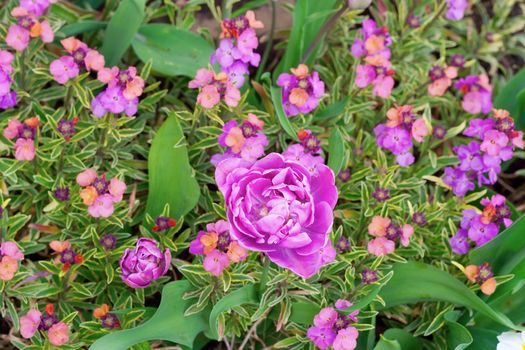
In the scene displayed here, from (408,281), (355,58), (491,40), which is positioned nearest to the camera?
(408,281)

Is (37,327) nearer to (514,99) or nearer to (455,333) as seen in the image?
(455,333)

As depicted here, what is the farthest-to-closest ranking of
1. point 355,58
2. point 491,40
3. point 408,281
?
point 491,40 < point 355,58 < point 408,281

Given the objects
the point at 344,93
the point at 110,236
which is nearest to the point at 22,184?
the point at 110,236

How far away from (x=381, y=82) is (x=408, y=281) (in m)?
0.55

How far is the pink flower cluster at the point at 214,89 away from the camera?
5.59 feet

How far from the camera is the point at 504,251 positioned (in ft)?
5.56

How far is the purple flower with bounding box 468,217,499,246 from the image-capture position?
175 centimetres

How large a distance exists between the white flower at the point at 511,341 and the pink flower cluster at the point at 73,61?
1.17 metres

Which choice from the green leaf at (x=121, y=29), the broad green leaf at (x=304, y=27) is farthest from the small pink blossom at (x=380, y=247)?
the green leaf at (x=121, y=29)

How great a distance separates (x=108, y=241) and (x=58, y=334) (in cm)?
25

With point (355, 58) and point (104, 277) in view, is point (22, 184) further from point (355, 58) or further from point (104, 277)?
point (355, 58)

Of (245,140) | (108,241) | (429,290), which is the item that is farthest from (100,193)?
(429,290)

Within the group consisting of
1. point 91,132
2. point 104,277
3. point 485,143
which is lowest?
point 104,277

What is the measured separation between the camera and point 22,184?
5.92 ft
